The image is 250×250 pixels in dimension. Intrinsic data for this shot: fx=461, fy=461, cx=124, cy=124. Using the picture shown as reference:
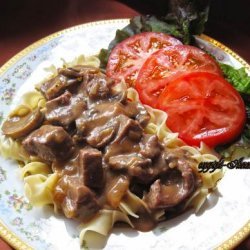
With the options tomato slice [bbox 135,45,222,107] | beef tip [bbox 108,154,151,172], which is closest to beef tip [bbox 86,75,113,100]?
tomato slice [bbox 135,45,222,107]

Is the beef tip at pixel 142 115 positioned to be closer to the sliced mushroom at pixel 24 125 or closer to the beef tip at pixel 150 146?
the beef tip at pixel 150 146

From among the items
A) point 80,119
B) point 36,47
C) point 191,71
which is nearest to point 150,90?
point 191,71

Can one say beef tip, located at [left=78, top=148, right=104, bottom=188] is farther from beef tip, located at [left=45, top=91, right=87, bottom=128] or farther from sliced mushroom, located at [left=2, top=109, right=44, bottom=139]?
sliced mushroom, located at [left=2, top=109, right=44, bottom=139]

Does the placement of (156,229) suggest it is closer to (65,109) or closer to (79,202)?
(79,202)

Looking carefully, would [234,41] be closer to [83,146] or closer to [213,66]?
[213,66]

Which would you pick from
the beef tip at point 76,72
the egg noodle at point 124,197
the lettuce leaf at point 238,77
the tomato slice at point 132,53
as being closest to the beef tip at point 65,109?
the beef tip at point 76,72

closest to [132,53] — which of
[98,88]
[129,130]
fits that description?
[98,88]
